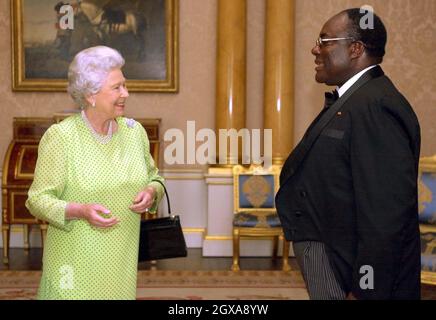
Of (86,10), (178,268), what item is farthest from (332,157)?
(86,10)

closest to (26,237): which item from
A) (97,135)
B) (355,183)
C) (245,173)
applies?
(245,173)

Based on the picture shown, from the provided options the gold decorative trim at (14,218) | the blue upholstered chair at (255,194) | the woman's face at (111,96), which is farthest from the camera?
the gold decorative trim at (14,218)

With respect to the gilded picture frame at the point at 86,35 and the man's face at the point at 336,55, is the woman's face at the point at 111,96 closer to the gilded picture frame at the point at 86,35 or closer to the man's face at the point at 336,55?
the man's face at the point at 336,55

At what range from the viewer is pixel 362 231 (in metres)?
2.31

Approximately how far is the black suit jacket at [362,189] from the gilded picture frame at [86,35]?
236 inches

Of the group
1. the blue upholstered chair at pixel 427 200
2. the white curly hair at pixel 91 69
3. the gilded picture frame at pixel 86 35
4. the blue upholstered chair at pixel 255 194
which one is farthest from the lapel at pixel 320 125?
the gilded picture frame at pixel 86 35

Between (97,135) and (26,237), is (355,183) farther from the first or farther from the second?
(26,237)

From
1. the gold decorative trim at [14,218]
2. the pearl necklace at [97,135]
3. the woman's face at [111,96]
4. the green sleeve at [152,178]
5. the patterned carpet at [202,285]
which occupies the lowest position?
the patterned carpet at [202,285]

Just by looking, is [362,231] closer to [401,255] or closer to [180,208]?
[401,255]

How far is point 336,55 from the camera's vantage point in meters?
2.56

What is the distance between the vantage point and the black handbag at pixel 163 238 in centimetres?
310

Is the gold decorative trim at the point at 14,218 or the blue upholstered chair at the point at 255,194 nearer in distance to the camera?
the blue upholstered chair at the point at 255,194

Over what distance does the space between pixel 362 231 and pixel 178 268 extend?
4.98 m

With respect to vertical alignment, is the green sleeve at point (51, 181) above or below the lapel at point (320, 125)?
below
